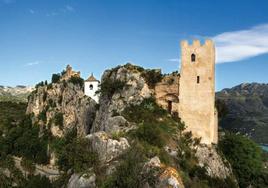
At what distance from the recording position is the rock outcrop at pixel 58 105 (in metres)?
76.4

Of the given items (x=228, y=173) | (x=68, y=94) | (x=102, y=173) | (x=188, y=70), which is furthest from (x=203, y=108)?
(x=68, y=94)

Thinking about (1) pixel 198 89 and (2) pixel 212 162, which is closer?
(2) pixel 212 162

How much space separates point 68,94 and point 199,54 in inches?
1746

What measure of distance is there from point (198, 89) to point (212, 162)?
850 cm

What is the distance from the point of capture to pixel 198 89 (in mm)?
42844

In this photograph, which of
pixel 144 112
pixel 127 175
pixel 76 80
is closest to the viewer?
pixel 127 175

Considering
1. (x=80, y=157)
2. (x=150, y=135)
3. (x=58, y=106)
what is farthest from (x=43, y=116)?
(x=80, y=157)

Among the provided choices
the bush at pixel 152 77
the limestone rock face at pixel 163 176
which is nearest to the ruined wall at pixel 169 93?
the bush at pixel 152 77

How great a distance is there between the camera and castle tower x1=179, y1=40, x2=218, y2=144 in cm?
4266

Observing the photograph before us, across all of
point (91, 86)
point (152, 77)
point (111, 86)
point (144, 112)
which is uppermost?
point (152, 77)

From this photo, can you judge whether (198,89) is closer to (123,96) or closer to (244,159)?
(123,96)

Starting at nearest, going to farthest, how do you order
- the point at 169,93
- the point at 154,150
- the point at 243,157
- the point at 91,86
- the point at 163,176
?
the point at 163,176, the point at 154,150, the point at 169,93, the point at 243,157, the point at 91,86

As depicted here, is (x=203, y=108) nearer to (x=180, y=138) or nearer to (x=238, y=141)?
(x=180, y=138)

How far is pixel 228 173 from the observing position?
4462 centimetres
